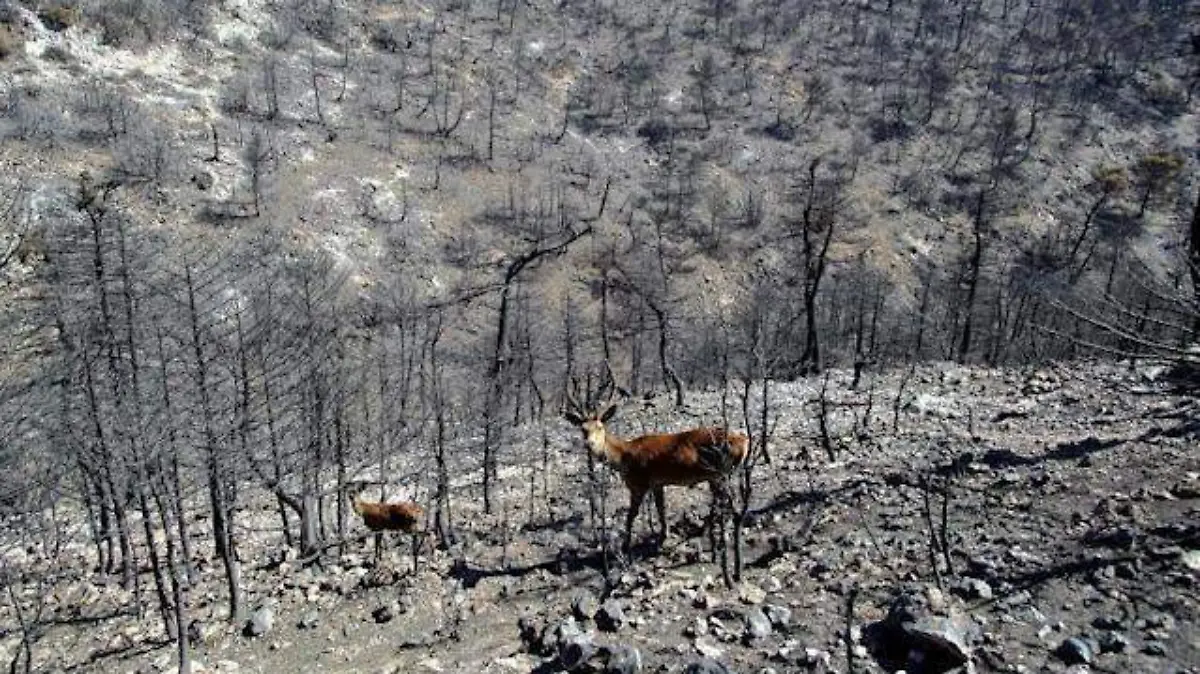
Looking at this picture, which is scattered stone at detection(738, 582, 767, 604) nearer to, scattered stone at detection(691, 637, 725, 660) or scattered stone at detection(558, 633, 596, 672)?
scattered stone at detection(691, 637, 725, 660)

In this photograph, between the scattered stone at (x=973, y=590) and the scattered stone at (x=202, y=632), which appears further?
the scattered stone at (x=202, y=632)

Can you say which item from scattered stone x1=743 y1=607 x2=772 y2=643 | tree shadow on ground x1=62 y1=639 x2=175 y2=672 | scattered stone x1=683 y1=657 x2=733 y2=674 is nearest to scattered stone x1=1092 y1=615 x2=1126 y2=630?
scattered stone x1=743 y1=607 x2=772 y2=643

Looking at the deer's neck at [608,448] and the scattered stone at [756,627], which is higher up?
the deer's neck at [608,448]

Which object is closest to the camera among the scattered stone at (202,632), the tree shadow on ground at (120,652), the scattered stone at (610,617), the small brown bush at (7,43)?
the scattered stone at (610,617)

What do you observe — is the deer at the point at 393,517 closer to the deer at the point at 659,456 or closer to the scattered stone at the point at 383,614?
the scattered stone at the point at 383,614

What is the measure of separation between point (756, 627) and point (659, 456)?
4459mm

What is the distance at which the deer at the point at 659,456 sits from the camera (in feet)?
43.7

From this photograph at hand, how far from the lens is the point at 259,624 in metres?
14.4

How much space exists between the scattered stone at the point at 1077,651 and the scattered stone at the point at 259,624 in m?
12.0

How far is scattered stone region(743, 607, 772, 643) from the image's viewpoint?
31.1ft

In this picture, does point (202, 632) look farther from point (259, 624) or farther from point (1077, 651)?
point (1077, 651)

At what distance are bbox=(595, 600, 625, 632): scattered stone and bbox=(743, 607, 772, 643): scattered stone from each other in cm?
160

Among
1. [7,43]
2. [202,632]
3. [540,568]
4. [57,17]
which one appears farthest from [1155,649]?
[57,17]

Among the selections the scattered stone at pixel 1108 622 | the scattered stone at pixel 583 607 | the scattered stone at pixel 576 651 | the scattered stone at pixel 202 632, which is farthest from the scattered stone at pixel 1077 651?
the scattered stone at pixel 202 632
